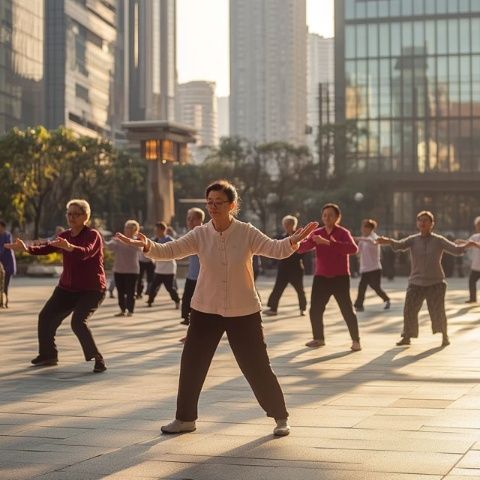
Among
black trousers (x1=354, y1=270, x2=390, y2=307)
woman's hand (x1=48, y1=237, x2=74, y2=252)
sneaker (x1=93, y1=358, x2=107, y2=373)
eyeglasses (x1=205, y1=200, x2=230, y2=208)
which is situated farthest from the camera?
black trousers (x1=354, y1=270, x2=390, y2=307)

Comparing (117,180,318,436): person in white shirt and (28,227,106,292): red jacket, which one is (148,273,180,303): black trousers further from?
(117,180,318,436): person in white shirt

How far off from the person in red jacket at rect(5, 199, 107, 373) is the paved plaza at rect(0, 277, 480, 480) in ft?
1.28

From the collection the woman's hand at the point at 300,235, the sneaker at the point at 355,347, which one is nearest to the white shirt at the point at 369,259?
the sneaker at the point at 355,347

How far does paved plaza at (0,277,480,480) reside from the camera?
678 centimetres

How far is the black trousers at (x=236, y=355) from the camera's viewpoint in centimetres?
800

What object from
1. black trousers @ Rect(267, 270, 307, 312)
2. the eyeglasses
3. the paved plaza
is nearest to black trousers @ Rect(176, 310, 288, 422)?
the paved plaza

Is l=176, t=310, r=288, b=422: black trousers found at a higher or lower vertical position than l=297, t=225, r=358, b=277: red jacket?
lower

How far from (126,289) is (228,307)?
13660mm

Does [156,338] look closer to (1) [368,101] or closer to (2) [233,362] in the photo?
(2) [233,362]

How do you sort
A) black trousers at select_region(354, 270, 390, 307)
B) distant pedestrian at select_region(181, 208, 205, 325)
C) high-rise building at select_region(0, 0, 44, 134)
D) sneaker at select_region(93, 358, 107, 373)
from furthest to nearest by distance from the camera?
high-rise building at select_region(0, 0, 44, 134), black trousers at select_region(354, 270, 390, 307), distant pedestrian at select_region(181, 208, 205, 325), sneaker at select_region(93, 358, 107, 373)

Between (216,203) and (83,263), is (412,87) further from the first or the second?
(216,203)

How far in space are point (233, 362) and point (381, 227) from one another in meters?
A: 72.4

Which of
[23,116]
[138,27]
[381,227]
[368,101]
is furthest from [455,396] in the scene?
[138,27]

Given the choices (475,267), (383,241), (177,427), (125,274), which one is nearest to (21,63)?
(475,267)
